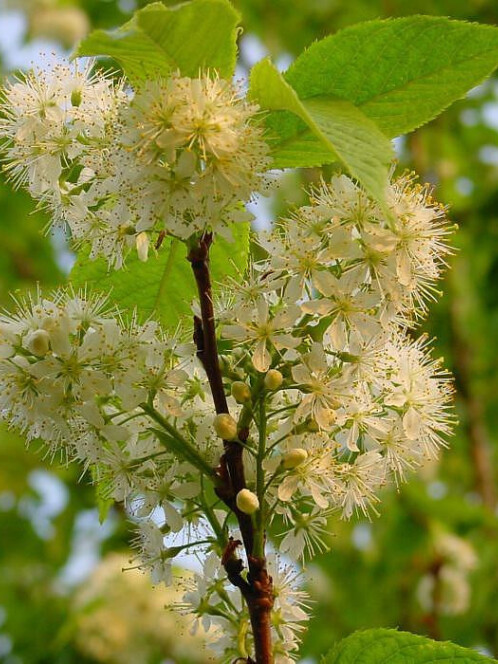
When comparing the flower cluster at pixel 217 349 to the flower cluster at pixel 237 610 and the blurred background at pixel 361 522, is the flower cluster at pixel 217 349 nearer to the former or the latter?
the flower cluster at pixel 237 610

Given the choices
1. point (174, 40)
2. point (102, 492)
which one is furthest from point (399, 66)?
point (102, 492)

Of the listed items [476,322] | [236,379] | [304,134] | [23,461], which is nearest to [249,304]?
[236,379]

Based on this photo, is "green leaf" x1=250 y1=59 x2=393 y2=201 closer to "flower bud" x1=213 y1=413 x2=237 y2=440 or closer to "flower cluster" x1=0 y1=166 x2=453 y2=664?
"flower cluster" x1=0 y1=166 x2=453 y2=664

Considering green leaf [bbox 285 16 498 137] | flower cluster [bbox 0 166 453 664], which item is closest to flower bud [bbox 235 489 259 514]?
flower cluster [bbox 0 166 453 664]

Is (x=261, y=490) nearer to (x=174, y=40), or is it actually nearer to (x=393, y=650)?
(x=393, y=650)

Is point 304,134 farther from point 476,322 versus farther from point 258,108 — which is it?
point 476,322

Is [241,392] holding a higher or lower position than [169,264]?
lower
